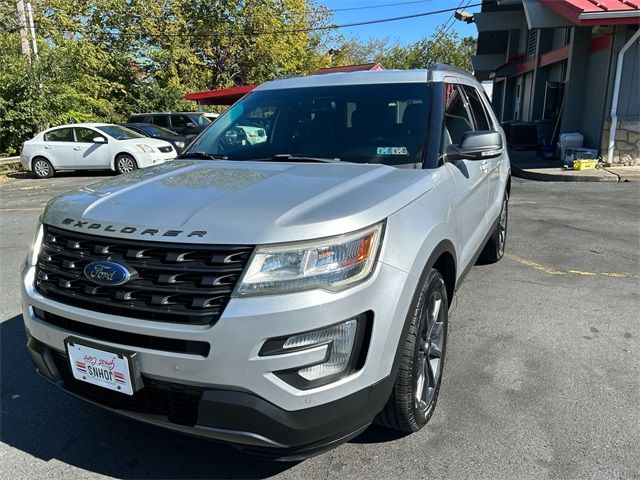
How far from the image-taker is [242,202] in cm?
225

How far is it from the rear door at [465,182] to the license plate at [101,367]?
6.53ft

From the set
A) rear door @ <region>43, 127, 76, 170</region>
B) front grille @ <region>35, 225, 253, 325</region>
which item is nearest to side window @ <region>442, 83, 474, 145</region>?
front grille @ <region>35, 225, 253, 325</region>

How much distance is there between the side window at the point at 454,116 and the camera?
10.8ft

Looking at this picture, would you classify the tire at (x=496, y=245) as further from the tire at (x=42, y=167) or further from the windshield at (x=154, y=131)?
the tire at (x=42, y=167)

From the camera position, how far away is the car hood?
2023 mm

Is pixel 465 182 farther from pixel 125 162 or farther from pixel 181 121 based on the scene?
pixel 181 121

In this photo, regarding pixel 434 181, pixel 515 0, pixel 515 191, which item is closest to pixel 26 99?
pixel 515 191

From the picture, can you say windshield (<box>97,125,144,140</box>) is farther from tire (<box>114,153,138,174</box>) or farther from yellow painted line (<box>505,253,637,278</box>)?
yellow painted line (<box>505,253,637,278</box>)

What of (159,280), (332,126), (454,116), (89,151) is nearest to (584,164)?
(454,116)

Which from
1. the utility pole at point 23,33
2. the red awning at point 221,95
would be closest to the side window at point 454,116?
the red awning at point 221,95

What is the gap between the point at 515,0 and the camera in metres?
19.1

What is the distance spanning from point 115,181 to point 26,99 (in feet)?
59.8

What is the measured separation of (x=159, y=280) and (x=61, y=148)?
1449cm

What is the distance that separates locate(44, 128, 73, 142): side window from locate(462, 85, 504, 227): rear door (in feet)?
43.1
